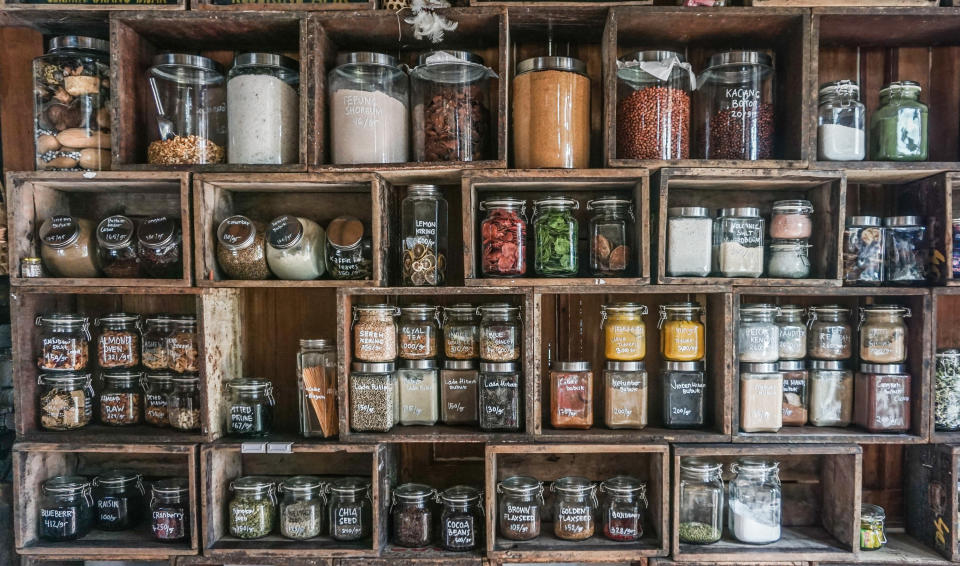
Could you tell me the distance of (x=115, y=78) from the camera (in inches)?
66.9

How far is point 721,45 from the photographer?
6.06 ft

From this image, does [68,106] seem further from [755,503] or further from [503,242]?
[755,503]

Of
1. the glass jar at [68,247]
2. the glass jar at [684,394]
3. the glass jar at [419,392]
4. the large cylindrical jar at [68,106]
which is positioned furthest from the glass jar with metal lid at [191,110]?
the glass jar at [684,394]

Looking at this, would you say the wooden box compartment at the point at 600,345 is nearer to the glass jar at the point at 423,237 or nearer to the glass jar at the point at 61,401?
the glass jar at the point at 423,237

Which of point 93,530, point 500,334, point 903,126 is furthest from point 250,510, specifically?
point 903,126

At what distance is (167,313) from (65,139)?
54 centimetres

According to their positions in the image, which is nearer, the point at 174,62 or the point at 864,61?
the point at 174,62

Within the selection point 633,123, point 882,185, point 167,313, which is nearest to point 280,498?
point 167,313

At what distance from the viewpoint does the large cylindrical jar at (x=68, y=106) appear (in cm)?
Answer: 170

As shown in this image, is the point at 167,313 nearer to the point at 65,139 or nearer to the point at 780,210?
the point at 65,139

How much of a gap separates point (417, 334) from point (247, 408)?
1.69ft

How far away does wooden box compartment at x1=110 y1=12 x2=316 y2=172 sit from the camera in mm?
1663

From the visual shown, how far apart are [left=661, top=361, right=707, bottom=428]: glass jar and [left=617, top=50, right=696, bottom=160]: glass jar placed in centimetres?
56

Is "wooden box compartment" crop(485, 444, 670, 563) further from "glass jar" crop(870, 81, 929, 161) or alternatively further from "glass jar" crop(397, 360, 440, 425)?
"glass jar" crop(870, 81, 929, 161)
